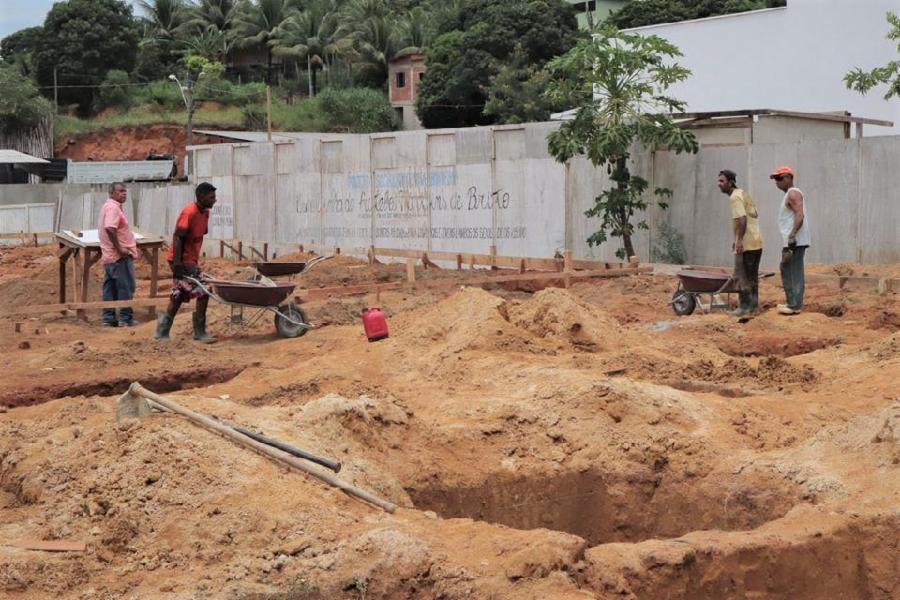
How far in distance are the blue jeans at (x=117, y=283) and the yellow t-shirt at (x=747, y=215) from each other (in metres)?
6.81

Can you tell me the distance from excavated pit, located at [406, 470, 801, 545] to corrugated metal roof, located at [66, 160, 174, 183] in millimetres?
37523

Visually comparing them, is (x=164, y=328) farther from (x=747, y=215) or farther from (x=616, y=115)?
(x=616, y=115)

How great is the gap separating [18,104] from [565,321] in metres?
46.4

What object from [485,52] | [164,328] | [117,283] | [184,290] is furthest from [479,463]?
[485,52]

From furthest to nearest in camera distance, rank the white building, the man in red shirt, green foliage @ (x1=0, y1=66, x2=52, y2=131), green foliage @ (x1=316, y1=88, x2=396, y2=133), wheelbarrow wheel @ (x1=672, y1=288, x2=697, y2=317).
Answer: green foliage @ (x1=316, y1=88, x2=396, y2=133), green foliage @ (x1=0, y1=66, x2=52, y2=131), the white building, wheelbarrow wheel @ (x1=672, y1=288, x2=697, y2=317), the man in red shirt

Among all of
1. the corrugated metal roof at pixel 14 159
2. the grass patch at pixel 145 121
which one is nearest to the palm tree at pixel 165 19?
the grass patch at pixel 145 121

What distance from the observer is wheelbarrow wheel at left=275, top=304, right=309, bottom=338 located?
1292 cm

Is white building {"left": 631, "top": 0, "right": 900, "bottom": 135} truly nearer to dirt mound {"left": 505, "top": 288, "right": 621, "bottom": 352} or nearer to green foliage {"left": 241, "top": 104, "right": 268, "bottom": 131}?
dirt mound {"left": 505, "top": 288, "right": 621, "bottom": 352}

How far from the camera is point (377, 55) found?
5934 centimetres

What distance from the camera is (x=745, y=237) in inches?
513

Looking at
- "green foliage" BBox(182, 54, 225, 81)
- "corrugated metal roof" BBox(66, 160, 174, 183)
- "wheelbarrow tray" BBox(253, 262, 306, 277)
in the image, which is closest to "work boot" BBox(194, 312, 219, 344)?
"wheelbarrow tray" BBox(253, 262, 306, 277)

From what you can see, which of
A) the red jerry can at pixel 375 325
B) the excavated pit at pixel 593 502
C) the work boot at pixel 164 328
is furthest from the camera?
the work boot at pixel 164 328

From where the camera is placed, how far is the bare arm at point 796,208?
12.7 meters

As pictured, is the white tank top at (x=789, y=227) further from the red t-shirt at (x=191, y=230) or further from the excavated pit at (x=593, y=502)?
the red t-shirt at (x=191, y=230)
